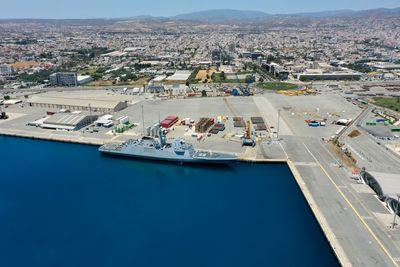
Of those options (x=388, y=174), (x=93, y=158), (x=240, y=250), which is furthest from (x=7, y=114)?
(x=388, y=174)

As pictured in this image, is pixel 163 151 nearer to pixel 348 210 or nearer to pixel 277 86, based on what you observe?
pixel 348 210

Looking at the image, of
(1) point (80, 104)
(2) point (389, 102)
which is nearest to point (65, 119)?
(1) point (80, 104)

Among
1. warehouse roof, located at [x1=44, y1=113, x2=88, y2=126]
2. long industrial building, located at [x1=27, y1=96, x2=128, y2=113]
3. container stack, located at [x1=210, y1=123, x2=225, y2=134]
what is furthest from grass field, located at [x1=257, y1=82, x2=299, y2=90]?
warehouse roof, located at [x1=44, y1=113, x2=88, y2=126]

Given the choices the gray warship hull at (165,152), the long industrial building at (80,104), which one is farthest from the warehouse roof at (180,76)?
the gray warship hull at (165,152)

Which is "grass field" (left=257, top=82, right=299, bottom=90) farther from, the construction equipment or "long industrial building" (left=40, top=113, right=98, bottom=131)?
"long industrial building" (left=40, top=113, right=98, bottom=131)

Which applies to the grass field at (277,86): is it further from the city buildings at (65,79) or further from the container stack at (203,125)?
the city buildings at (65,79)

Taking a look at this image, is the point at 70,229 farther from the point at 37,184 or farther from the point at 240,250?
the point at 240,250

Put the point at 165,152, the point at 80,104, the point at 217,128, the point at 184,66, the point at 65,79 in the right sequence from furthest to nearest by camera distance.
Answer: the point at 184,66 < the point at 65,79 < the point at 80,104 < the point at 217,128 < the point at 165,152
